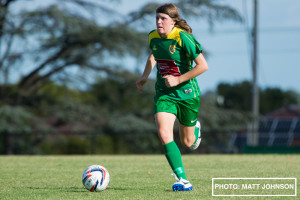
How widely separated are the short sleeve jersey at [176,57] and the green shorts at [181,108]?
63mm

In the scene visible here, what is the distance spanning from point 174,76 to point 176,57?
9.3 inches

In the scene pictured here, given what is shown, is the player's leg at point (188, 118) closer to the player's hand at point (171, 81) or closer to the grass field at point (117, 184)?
the player's hand at point (171, 81)

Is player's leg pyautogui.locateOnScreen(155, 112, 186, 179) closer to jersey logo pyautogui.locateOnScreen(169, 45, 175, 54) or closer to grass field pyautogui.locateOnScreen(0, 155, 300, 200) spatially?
grass field pyautogui.locateOnScreen(0, 155, 300, 200)

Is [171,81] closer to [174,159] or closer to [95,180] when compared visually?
[174,159]

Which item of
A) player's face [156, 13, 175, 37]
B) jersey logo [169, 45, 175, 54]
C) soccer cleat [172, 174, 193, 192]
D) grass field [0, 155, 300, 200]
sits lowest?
grass field [0, 155, 300, 200]

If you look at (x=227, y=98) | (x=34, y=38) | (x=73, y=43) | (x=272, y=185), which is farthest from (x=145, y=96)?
(x=227, y=98)

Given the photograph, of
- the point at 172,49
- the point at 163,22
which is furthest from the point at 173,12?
the point at 172,49

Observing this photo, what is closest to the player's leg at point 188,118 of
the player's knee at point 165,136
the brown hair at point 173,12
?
the player's knee at point 165,136

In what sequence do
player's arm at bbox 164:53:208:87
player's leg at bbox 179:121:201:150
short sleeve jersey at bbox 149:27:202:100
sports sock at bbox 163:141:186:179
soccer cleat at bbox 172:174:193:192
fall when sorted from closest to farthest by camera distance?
soccer cleat at bbox 172:174:193:192 → sports sock at bbox 163:141:186:179 → player's arm at bbox 164:53:208:87 → short sleeve jersey at bbox 149:27:202:100 → player's leg at bbox 179:121:201:150

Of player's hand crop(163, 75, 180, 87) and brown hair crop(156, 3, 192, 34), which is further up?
brown hair crop(156, 3, 192, 34)

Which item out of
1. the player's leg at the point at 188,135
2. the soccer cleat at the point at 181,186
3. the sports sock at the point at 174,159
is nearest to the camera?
the soccer cleat at the point at 181,186

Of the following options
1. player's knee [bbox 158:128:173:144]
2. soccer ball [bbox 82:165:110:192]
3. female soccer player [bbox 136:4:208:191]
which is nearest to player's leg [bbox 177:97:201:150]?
female soccer player [bbox 136:4:208:191]

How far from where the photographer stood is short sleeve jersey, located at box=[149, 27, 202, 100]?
6043 millimetres

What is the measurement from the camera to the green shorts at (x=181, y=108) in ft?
20.1
